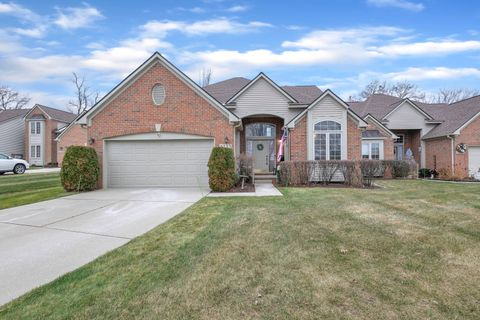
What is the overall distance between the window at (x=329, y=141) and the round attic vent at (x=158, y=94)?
8.02 meters

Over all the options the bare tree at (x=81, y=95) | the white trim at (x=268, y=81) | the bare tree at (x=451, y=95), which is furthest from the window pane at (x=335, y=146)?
the bare tree at (x=81, y=95)

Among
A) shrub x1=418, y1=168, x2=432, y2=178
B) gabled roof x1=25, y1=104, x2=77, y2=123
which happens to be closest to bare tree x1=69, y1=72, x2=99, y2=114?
gabled roof x1=25, y1=104, x2=77, y2=123

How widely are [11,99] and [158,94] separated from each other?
53.0 m

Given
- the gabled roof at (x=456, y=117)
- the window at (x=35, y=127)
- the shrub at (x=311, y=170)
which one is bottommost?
the shrub at (x=311, y=170)

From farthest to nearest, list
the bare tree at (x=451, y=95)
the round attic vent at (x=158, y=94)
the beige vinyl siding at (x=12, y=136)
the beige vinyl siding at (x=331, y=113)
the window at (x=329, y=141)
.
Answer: the bare tree at (x=451, y=95)
the beige vinyl siding at (x=12, y=136)
the window at (x=329, y=141)
the beige vinyl siding at (x=331, y=113)
the round attic vent at (x=158, y=94)

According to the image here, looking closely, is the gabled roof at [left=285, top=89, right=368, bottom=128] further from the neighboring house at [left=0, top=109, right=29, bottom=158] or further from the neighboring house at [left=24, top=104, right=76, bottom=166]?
the neighboring house at [left=0, top=109, right=29, bottom=158]

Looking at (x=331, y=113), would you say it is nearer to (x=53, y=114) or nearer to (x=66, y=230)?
(x=66, y=230)

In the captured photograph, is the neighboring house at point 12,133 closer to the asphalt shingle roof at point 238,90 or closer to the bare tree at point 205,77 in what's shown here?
the bare tree at point 205,77

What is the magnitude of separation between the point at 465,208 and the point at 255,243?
6.24 metres

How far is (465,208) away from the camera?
7496 millimetres

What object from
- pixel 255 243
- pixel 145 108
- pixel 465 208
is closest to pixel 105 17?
pixel 145 108

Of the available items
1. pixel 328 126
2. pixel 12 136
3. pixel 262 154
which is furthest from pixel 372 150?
pixel 12 136

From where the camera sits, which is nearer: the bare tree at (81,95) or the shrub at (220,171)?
the shrub at (220,171)

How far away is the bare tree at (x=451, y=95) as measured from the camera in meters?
46.6
